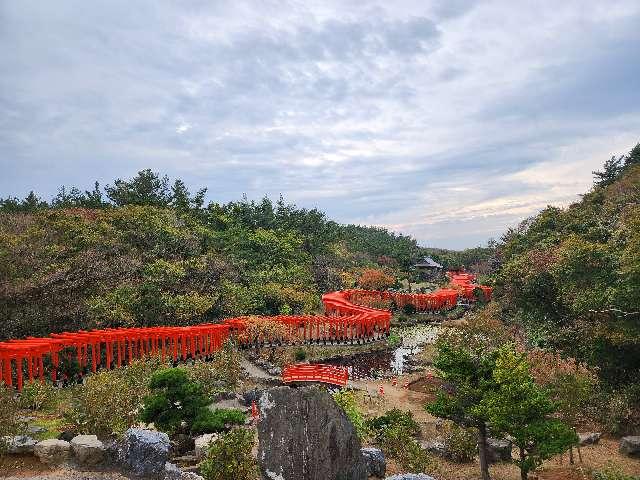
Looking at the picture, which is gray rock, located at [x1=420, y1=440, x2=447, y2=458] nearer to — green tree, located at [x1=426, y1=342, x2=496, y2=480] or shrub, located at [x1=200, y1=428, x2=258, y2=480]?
green tree, located at [x1=426, y1=342, x2=496, y2=480]

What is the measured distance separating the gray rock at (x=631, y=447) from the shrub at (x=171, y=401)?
14.0 meters

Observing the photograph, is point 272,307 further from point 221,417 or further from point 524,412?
point 524,412

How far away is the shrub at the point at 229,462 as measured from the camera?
1086 centimetres

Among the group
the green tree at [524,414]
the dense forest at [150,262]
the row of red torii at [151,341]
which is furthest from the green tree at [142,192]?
the green tree at [524,414]

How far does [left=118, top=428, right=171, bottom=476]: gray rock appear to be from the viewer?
1159cm

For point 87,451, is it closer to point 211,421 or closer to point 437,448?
point 211,421

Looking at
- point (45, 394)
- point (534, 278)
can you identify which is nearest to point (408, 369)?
point (534, 278)

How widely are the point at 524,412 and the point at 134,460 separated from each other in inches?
387

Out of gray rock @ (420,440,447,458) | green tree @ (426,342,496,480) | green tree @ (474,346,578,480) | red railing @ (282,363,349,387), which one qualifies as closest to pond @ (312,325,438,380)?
red railing @ (282,363,349,387)

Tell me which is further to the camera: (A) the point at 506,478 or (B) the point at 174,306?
(B) the point at 174,306

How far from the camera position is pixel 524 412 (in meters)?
11.8

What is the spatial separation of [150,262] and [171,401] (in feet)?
64.4

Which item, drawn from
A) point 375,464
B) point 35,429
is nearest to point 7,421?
point 35,429

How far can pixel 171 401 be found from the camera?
14.1 metres
